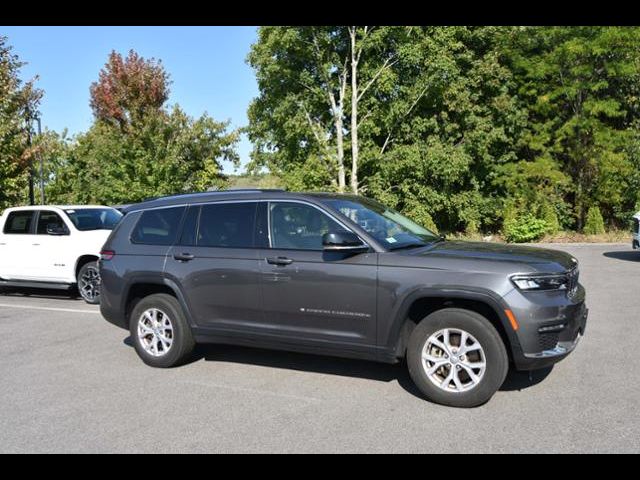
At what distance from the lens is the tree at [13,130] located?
1590 cm

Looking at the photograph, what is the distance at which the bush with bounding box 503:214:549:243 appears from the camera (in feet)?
70.9

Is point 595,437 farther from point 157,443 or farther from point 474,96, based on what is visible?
point 474,96

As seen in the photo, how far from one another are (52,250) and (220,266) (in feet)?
20.4

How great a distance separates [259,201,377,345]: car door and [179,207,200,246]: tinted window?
841 millimetres

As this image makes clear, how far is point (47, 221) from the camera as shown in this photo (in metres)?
10.6

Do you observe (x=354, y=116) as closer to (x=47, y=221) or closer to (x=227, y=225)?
(x=47, y=221)

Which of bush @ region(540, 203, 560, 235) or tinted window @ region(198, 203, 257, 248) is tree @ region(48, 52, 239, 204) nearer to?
bush @ region(540, 203, 560, 235)

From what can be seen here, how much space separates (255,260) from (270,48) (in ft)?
64.5

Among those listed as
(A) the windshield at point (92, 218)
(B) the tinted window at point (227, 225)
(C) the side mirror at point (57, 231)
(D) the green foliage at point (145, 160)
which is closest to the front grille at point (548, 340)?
(B) the tinted window at point (227, 225)

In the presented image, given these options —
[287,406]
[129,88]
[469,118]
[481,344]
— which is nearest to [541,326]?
[481,344]

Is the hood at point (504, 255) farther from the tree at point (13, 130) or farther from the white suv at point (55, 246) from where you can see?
the tree at point (13, 130)

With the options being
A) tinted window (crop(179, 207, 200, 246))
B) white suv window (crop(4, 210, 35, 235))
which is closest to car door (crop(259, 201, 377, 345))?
tinted window (crop(179, 207, 200, 246))

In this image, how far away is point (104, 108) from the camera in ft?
99.1
